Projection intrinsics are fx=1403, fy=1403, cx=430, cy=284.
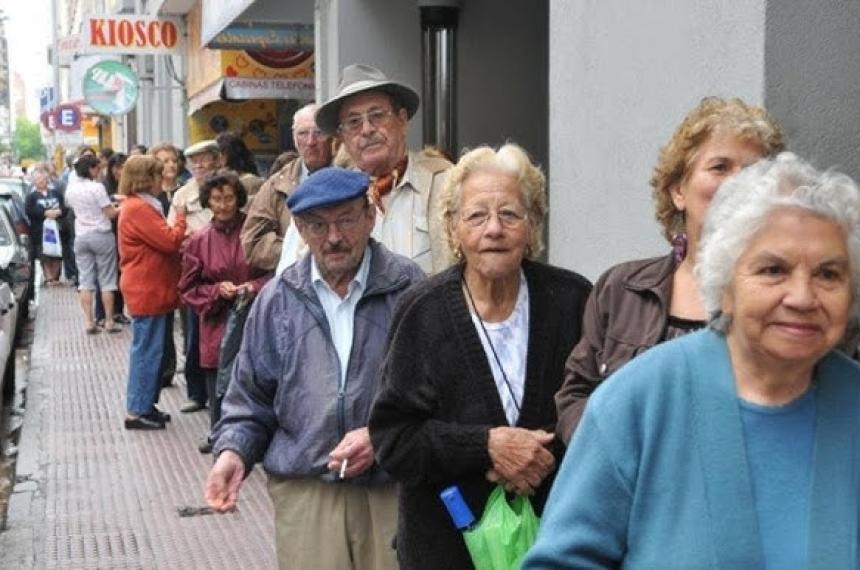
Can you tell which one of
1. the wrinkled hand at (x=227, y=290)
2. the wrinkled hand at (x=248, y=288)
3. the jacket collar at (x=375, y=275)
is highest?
the jacket collar at (x=375, y=275)

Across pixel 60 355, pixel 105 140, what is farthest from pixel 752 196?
pixel 105 140

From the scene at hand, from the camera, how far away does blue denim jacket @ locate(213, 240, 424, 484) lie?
433 centimetres

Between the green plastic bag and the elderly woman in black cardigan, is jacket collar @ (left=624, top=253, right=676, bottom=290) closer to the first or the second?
the elderly woman in black cardigan

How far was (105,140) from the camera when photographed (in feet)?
153

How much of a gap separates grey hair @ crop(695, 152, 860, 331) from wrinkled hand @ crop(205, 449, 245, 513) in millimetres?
1993

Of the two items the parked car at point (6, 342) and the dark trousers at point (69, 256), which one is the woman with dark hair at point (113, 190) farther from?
the dark trousers at point (69, 256)

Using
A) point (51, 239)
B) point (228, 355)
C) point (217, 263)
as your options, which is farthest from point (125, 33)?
point (228, 355)

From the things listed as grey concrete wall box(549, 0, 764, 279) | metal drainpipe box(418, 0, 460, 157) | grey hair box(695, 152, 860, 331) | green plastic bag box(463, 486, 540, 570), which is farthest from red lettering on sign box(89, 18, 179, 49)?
grey hair box(695, 152, 860, 331)

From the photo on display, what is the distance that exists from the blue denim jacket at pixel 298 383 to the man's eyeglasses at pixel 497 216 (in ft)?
2.45

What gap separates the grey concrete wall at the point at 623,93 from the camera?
4.46 meters

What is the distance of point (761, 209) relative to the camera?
97.4 inches

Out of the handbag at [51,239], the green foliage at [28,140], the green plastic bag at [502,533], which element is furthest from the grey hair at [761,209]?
the green foliage at [28,140]

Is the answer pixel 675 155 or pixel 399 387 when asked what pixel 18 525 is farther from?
pixel 675 155

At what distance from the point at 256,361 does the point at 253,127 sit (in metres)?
15.0
